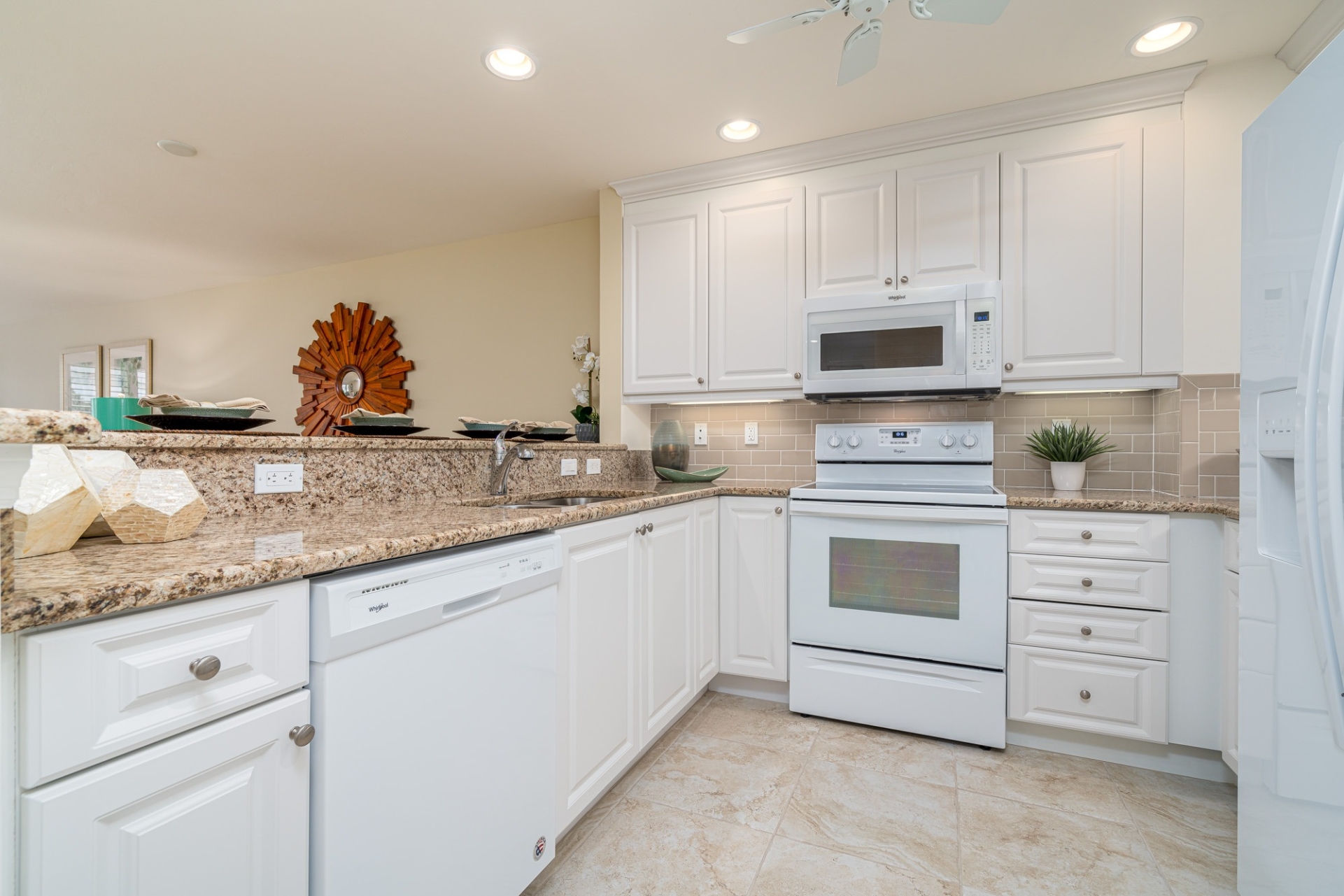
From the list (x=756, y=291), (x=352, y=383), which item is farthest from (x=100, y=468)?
(x=352, y=383)

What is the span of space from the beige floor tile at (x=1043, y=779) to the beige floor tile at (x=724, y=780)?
59 cm

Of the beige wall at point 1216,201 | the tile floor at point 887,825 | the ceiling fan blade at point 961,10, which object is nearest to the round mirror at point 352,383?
the tile floor at point 887,825

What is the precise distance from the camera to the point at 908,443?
2.49 m

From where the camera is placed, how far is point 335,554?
2.94 feet

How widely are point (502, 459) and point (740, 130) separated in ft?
5.61

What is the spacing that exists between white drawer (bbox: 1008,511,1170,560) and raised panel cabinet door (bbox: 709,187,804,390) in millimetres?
1067

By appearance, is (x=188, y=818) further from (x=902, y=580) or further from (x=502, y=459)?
(x=902, y=580)

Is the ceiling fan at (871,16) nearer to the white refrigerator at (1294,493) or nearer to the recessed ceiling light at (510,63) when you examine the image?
the white refrigerator at (1294,493)

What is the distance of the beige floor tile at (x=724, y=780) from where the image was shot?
1758 millimetres

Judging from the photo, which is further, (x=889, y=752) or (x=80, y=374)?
(x=80, y=374)

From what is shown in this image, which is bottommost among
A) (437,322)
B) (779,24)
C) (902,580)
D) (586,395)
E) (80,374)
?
(902,580)

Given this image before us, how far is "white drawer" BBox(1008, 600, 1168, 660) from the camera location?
6.40 feet

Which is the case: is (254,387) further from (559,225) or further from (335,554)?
(335,554)

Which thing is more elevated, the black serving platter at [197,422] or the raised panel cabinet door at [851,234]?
the raised panel cabinet door at [851,234]
